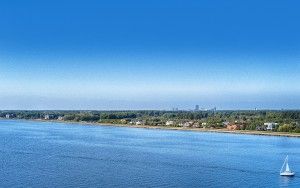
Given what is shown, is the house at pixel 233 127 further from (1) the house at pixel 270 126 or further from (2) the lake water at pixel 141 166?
(2) the lake water at pixel 141 166

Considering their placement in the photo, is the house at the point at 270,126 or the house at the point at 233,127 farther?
the house at the point at 233,127

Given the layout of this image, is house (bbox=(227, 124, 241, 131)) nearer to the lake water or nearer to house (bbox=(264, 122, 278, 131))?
house (bbox=(264, 122, 278, 131))

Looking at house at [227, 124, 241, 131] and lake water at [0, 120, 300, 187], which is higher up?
house at [227, 124, 241, 131]

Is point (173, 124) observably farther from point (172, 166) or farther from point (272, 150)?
point (172, 166)

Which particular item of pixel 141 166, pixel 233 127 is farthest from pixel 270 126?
pixel 141 166

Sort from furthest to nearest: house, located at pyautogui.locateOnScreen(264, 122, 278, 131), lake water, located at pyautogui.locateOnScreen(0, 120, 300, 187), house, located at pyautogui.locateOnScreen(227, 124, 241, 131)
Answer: house, located at pyautogui.locateOnScreen(227, 124, 241, 131) → house, located at pyautogui.locateOnScreen(264, 122, 278, 131) → lake water, located at pyautogui.locateOnScreen(0, 120, 300, 187)

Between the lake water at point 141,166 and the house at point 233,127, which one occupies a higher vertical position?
the house at point 233,127

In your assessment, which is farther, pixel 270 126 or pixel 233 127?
pixel 233 127

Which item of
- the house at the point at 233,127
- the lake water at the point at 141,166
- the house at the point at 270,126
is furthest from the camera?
the house at the point at 233,127

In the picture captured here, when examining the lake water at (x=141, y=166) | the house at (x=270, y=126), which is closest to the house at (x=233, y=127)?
the house at (x=270, y=126)

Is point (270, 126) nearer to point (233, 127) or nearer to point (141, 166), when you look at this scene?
point (233, 127)

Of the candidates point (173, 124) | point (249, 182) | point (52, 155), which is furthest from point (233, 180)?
point (173, 124)

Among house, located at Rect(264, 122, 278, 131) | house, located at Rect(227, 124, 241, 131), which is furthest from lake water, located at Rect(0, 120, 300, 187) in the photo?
house, located at Rect(227, 124, 241, 131)
